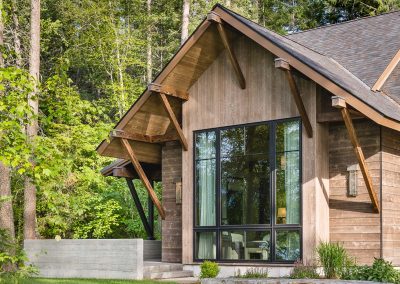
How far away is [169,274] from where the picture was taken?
1308cm

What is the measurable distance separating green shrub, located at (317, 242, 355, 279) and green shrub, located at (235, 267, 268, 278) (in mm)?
1158

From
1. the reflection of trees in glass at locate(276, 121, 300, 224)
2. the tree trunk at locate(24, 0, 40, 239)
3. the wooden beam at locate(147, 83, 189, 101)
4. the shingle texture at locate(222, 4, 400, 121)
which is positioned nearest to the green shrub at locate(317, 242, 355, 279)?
the reflection of trees in glass at locate(276, 121, 300, 224)

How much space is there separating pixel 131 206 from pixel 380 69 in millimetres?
11057

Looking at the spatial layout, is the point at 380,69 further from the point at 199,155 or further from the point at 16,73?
the point at 16,73

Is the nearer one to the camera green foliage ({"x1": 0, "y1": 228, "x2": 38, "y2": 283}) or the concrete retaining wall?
green foliage ({"x1": 0, "y1": 228, "x2": 38, "y2": 283})

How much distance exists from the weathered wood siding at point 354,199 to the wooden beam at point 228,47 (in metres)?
2.20

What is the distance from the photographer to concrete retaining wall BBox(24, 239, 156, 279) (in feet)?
40.7

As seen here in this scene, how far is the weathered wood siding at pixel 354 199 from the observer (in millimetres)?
11523

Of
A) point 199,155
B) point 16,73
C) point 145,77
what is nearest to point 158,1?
point 145,77

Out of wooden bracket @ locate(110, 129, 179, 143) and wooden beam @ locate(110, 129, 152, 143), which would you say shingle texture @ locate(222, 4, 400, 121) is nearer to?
wooden bracket @ locate(110, 129, 179, 143)

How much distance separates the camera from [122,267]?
41.1 ft

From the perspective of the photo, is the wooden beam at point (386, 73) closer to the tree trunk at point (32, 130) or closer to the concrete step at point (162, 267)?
the concrete step at point (162, 267)

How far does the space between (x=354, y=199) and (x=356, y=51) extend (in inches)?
158

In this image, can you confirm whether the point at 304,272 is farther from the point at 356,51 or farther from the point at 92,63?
the point at 92,63
